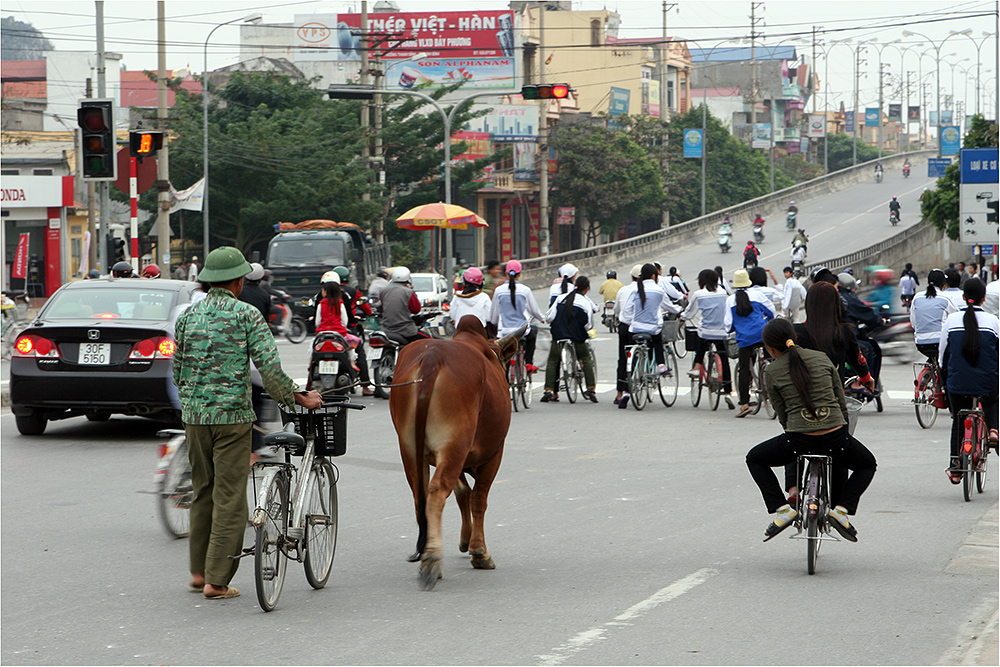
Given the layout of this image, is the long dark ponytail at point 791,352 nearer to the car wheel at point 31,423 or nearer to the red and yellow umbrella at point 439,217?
the car wheel at point 31,423

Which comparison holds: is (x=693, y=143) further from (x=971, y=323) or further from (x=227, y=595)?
(x=227, y=595)

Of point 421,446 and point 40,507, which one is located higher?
point 421,446

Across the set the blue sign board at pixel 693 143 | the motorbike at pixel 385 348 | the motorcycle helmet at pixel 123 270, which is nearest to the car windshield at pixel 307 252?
the motorbike at pixel 385 348

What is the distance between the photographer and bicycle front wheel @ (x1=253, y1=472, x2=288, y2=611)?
6164mm

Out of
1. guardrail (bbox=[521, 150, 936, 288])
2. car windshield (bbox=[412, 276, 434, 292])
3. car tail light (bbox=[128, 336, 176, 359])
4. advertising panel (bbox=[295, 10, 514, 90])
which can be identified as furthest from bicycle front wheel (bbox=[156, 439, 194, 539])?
advertising panel (bbox=[295, 10, 514, 90])

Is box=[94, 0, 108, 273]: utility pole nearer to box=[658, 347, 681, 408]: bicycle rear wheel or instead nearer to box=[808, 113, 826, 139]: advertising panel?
box=[658, 347, 681, 408]: bicycle rear wheel

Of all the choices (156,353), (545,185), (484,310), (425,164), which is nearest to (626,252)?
(545,185)

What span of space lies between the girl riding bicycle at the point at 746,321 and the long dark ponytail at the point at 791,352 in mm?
7607

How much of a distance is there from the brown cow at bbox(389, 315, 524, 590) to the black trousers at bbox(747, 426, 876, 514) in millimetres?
1545

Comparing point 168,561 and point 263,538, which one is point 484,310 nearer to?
point 168,561

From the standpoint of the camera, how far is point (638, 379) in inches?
638

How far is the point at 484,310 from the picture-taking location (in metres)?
15.9

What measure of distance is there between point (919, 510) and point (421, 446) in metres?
4.36

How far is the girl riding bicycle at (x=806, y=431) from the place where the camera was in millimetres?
7453
